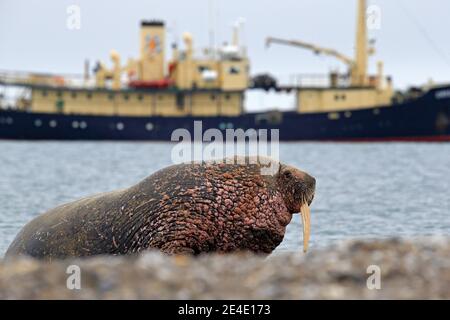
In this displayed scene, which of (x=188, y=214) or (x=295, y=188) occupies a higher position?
(x=295, y=188)

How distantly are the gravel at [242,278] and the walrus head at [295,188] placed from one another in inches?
121

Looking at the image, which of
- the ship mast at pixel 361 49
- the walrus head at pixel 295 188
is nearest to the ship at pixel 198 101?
the ship mast at pixel 361 49

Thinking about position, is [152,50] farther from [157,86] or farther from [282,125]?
[282,125]

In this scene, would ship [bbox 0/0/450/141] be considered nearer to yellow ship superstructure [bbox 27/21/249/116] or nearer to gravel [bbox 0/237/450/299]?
yellow ship superstructure [bbox 27/21/249/116]

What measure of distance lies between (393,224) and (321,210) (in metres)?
4.22

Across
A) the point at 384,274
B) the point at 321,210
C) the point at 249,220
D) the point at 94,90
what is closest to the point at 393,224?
the point at 321,210

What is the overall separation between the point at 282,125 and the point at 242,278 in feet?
311

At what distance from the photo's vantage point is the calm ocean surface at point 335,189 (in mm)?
27750

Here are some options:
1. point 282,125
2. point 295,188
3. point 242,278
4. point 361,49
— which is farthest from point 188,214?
point 282,125

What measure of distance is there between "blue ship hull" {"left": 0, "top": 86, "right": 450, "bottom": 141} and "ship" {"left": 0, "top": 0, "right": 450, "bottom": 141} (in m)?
0.10

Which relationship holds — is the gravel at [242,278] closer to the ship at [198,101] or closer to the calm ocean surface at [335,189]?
the calm ocean surface at [335,189]

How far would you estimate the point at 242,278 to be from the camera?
10.8 m

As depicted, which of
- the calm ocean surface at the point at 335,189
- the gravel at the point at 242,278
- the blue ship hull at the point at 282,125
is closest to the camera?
the gravel at the point at 242,278
